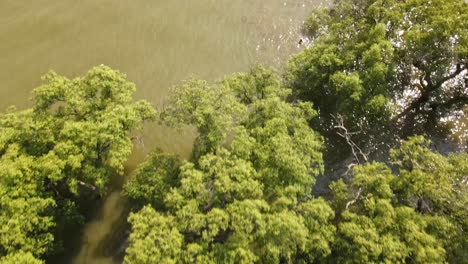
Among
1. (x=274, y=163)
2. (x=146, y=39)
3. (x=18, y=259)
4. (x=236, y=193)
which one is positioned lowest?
(x=18, y=259)

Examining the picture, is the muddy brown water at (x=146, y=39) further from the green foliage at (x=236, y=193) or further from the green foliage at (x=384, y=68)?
the green foliage at (x=236, y=193)

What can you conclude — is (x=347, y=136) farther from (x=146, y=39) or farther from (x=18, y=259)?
(x=18, y=259)

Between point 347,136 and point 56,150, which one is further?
point 347,136

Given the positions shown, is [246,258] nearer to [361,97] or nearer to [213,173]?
[213,173]

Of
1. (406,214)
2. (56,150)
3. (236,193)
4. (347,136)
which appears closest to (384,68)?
(347,136)

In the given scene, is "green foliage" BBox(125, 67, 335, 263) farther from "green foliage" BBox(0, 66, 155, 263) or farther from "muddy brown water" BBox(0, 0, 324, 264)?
"muddy brown water" BBox(0, 0, 324, 264)

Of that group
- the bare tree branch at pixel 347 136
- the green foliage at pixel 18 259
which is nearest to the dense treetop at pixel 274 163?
the green foliage at pixel 18 259

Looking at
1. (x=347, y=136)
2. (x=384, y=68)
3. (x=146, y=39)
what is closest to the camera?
(x=384, y=68)

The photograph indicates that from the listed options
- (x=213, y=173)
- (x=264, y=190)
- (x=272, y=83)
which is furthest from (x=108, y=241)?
(x=272, y=83)
